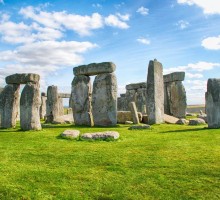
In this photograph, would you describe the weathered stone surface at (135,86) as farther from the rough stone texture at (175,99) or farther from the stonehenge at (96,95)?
the stonehenge at (96,95)

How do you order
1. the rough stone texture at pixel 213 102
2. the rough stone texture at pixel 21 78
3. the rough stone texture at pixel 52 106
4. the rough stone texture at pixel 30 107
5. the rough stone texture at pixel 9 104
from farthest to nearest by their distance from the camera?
the rough stone texture at pixel 52 106, the rough stone texture at pixel 9 104, the rough stone texture at pixel 21 78, the rough stone texture at pixel 30 107, the rough stone texture at pixel 213 102

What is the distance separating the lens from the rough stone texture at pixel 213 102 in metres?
13.1

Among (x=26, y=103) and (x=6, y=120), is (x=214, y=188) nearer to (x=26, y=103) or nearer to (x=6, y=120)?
(x=26, y=103)

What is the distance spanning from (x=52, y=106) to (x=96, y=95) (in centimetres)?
598

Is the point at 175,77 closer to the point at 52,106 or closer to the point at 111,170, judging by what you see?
the point at 52,106

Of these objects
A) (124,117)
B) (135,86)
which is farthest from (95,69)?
(135,86)

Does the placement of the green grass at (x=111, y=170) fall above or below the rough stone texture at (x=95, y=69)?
below

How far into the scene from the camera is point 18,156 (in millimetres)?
8203

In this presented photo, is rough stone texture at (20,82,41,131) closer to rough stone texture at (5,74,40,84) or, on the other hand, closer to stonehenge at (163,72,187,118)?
rough stone texture at (5,74,40,84)

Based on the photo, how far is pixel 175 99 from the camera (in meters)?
22.8

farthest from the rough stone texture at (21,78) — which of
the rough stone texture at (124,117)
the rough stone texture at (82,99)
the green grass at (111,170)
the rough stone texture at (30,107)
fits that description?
the rough stone texture at (124,117)

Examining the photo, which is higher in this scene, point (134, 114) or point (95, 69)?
point (95, 69)

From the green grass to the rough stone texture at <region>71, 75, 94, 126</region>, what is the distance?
7.33 metres

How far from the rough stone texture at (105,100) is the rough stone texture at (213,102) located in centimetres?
499
